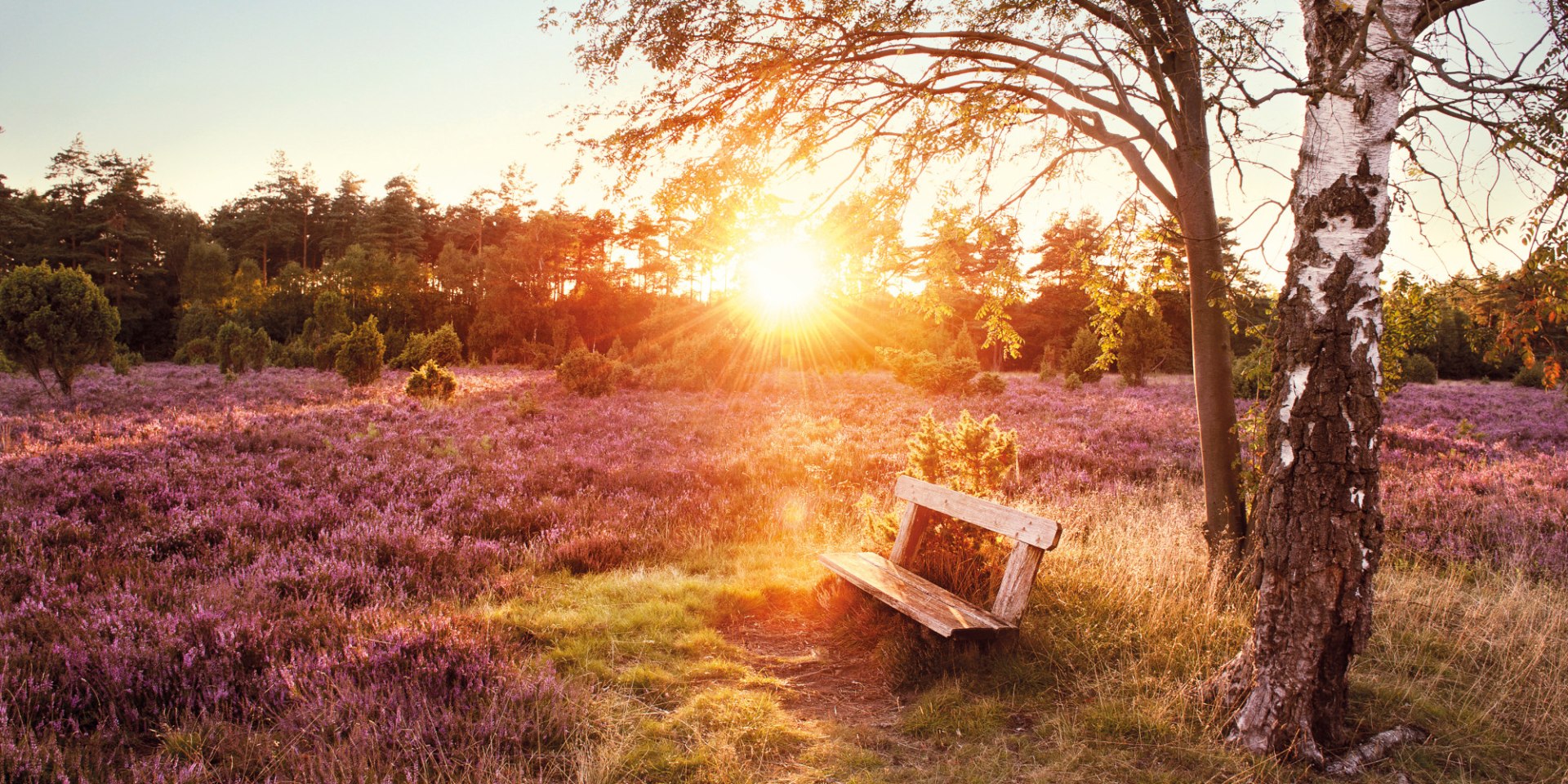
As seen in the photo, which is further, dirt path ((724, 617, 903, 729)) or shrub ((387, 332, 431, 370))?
shrub ((387, 332, 431, 370))

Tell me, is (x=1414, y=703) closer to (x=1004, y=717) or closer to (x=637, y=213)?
(x=1004, y=717)

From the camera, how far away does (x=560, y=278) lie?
4566 cm

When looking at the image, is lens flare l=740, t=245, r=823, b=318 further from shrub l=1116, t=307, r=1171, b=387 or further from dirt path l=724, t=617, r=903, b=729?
shrub l=1116, t=307, r=1171, b=387

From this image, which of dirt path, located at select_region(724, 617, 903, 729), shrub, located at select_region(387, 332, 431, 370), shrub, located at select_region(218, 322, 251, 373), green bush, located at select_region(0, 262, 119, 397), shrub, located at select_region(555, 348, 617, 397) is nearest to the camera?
dirt path, located at select_region(724, 617, 903, 729)

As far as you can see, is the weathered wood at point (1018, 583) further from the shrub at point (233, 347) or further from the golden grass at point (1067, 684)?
the shrub at point (233, 347)

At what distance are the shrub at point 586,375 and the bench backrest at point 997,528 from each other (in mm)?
15859

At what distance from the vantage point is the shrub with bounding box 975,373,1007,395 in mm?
22844

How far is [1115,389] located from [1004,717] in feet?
79.2

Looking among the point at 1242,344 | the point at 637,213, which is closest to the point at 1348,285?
the point at 637,213

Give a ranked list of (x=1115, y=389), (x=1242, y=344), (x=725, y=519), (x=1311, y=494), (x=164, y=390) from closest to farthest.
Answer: (x=1311, y=494)
(x=725, y=519)
(x=164, y=390)
(x=1115, y=389)
(x=1242, y=344)

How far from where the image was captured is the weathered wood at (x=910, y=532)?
6.00m

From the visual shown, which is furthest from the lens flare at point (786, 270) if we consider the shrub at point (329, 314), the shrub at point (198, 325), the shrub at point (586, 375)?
the shrub at point (198, 325)

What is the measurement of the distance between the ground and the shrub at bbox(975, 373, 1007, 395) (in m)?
12.5

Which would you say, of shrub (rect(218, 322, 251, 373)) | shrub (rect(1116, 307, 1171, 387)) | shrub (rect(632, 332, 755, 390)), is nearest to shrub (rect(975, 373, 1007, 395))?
shrub (rect(1116, 307, 1171, 387))
